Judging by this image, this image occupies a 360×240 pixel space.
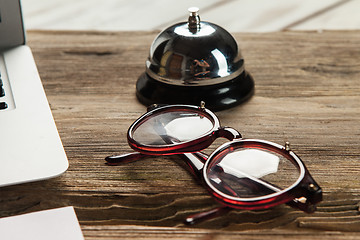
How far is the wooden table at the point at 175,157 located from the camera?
530 mm

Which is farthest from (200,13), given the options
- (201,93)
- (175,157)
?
(175,157)

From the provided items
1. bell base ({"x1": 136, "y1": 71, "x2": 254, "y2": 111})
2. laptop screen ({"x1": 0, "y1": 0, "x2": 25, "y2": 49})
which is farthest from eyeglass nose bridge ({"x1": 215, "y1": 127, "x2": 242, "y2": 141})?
laptop screen ({"x1": 0, "y1": 0, "x2": 25, "y2": 49})

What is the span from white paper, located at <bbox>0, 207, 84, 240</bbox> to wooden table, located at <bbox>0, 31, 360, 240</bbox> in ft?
0.04

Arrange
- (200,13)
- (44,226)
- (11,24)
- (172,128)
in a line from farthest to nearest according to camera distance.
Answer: (200,13) → (11,24) → (172,128) → (44,226)

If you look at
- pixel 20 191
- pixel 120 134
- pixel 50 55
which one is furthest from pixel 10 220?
pixel 50 55

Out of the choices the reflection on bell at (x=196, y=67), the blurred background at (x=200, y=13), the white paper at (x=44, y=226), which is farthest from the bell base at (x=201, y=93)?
the blurred background at (x=200, y=13)

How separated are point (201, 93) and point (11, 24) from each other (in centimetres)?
38

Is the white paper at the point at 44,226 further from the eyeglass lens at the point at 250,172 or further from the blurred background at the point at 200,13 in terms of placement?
the blurred background at the point at 200,13

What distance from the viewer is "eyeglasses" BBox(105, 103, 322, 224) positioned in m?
0.51

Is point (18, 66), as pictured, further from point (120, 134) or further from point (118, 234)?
point (118, 234)

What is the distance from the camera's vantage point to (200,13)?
151 centimetres

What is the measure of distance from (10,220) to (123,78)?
374 mm

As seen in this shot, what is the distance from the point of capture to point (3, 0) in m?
0.85

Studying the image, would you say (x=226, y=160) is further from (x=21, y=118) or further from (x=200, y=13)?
(x=200, y=13)
